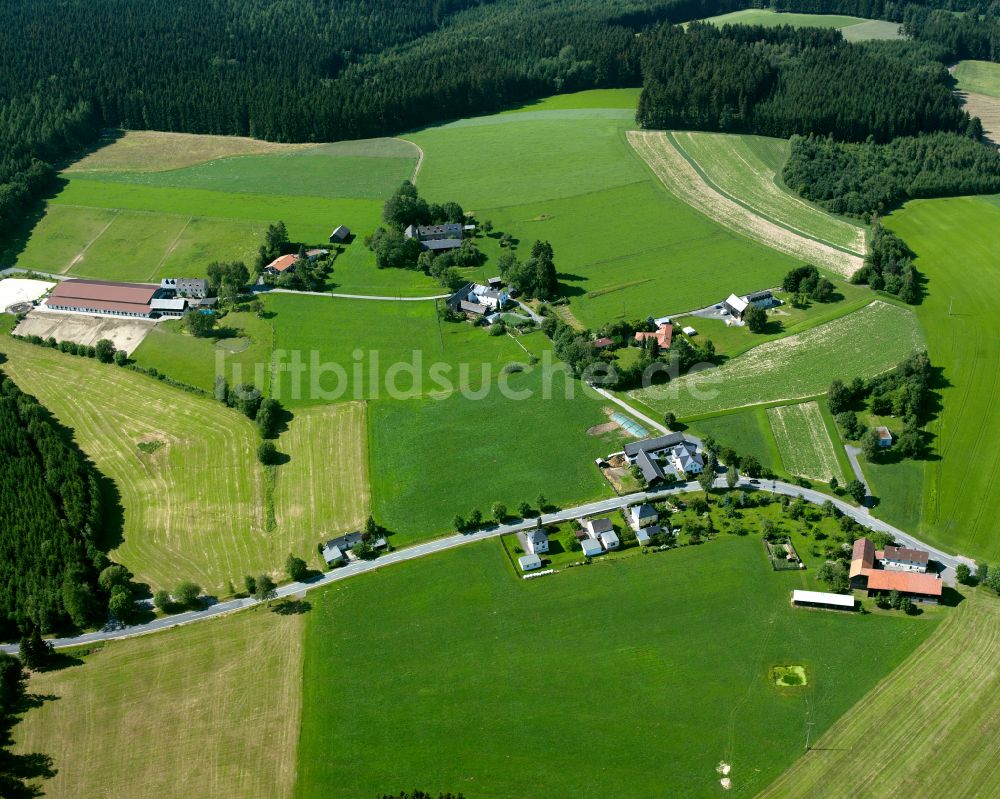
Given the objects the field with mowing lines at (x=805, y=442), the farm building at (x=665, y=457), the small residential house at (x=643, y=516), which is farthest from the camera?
the field with mowing lines at (x=805, y=442)

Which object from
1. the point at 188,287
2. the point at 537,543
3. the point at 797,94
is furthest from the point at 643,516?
the point at 797,94

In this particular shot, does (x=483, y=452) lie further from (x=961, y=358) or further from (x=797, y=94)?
(x=797, y=94)

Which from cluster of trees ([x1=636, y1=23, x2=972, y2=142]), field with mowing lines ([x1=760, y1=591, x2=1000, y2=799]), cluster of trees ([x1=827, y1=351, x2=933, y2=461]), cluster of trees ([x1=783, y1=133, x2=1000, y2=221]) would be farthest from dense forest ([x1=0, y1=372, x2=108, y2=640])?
cluster of trees ([x1=636, y1=23, x2=972, y2=142])

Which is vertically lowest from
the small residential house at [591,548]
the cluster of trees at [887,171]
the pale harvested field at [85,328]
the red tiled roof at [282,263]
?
the small residential house at [591,548]

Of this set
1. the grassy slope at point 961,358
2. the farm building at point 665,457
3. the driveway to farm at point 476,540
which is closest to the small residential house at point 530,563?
the driveway to farm at point 476,540

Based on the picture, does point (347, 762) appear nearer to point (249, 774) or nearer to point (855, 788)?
point (249, 774)

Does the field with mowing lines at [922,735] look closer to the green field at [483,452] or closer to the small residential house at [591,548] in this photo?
the small residential house at [591,548]
